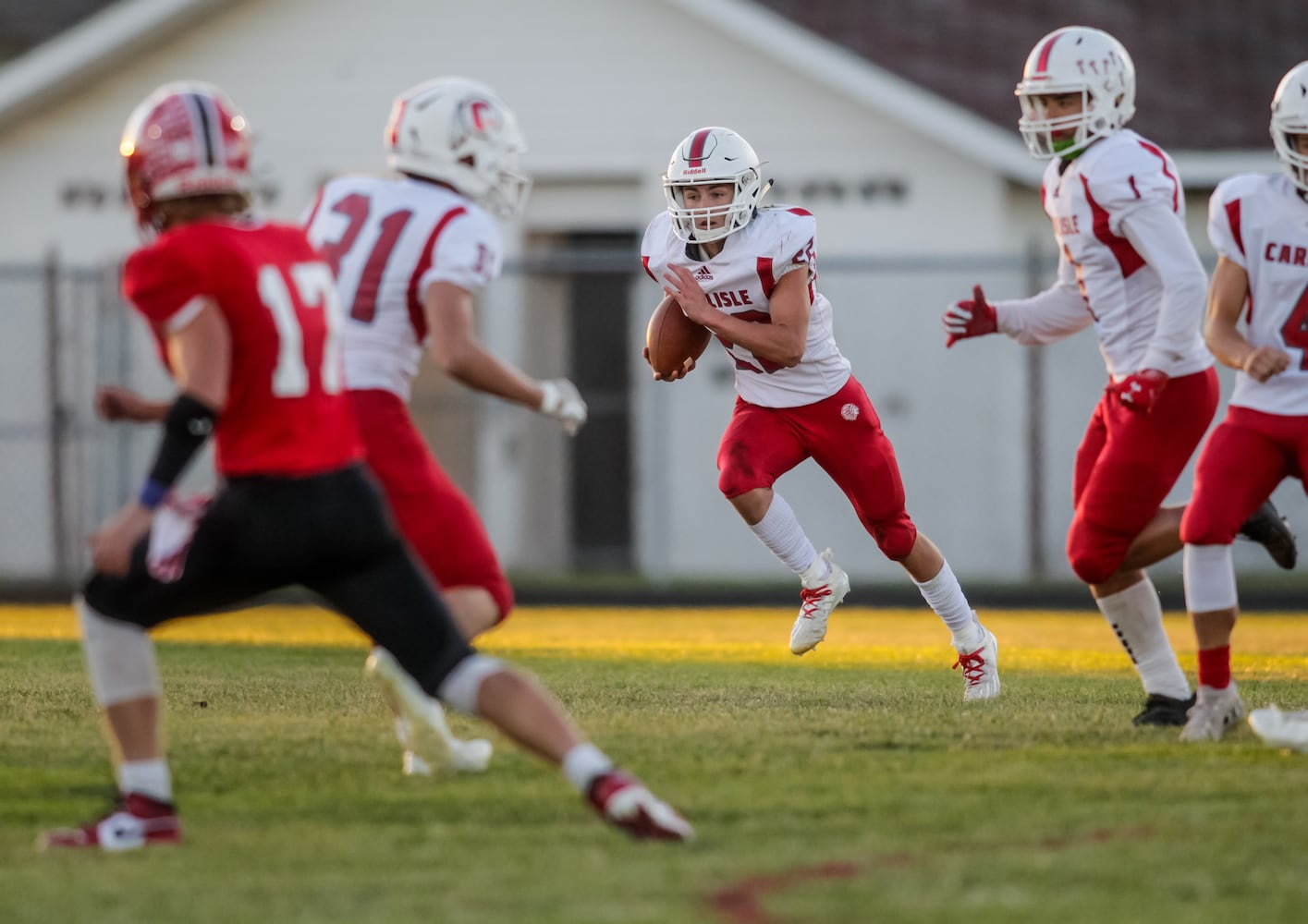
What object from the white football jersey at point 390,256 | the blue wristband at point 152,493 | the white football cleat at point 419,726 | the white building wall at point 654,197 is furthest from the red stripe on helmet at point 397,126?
the white building wall at point 654,197

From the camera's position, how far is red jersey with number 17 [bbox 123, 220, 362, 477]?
450 centimetres

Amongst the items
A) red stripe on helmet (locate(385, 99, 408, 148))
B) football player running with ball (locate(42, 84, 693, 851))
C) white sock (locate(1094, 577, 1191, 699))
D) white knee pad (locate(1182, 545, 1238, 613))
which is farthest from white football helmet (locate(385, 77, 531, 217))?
white sock (locate(1094, 577, 1191, 699))

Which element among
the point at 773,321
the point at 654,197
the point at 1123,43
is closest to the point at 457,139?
the point at 773,321

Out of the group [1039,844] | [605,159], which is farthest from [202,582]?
[605,159]

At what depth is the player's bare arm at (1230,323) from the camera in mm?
5957

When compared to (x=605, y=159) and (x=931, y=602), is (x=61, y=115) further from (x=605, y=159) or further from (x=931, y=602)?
(x=931, y=602)

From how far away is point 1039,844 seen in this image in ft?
15.0

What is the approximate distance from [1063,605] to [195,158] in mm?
9571

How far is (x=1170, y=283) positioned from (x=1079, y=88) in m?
0.73

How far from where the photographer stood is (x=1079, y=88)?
6496 millimetres

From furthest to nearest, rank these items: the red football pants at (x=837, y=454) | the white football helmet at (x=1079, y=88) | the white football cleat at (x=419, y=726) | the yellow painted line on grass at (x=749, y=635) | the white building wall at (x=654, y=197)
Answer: the white building wall at (x=654, y=197) < the yellow painted line on grass at (x=749, y=635) < the red football pants at (x=837, y=454) < the white football helmet at (x=1079, y=88) < the white football cleat at (x=419, y=726)

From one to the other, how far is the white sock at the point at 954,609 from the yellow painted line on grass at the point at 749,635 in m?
1.21

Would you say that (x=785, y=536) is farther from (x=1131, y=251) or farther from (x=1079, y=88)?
(x=1079, y=88)

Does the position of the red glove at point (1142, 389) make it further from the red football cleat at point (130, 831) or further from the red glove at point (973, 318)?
the red football cleat at point (130, 831)
